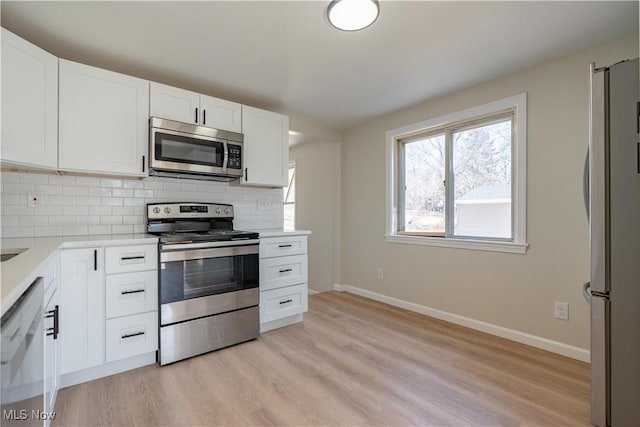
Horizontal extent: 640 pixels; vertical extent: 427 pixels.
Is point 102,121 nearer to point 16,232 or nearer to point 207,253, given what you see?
point 16,232

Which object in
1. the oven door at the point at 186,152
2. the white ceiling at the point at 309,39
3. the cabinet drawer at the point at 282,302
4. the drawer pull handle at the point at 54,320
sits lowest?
the cabinet drawer at the point at 282,302

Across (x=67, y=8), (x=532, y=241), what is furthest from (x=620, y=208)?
(x=67, y=8)

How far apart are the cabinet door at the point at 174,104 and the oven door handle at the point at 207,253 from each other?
3.63ft

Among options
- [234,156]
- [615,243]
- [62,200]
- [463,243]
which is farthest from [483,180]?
[62,200]

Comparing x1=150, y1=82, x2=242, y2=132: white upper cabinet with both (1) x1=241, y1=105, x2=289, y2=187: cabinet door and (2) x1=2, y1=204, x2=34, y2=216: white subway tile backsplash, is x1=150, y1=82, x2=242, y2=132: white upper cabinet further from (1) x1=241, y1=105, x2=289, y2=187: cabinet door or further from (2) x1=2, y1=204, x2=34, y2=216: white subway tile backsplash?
(2) x1=2, y1=204, x2=34, y2=216: white subway tile backsplash

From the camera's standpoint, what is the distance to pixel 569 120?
2.26 metres

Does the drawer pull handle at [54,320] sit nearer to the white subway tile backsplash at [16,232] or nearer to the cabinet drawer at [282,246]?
the white subway tile backsplash at [16,232]

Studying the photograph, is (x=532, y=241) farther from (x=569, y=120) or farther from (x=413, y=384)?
(x=413, y=384)

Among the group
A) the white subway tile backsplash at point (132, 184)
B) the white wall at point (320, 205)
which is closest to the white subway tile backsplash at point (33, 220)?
the white subway tile backsplash at point (132, 184)

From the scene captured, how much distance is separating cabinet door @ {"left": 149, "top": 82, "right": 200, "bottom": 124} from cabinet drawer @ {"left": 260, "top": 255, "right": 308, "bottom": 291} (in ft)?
4.59

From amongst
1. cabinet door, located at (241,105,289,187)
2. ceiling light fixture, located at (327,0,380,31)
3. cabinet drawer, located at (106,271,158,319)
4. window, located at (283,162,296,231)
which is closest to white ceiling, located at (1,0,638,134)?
ceiling light fixture, located at (327,0,380,31)

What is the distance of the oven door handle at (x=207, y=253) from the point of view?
2154 mm

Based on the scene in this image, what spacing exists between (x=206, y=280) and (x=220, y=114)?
147cm

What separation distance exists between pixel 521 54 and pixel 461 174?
3.63 feet
